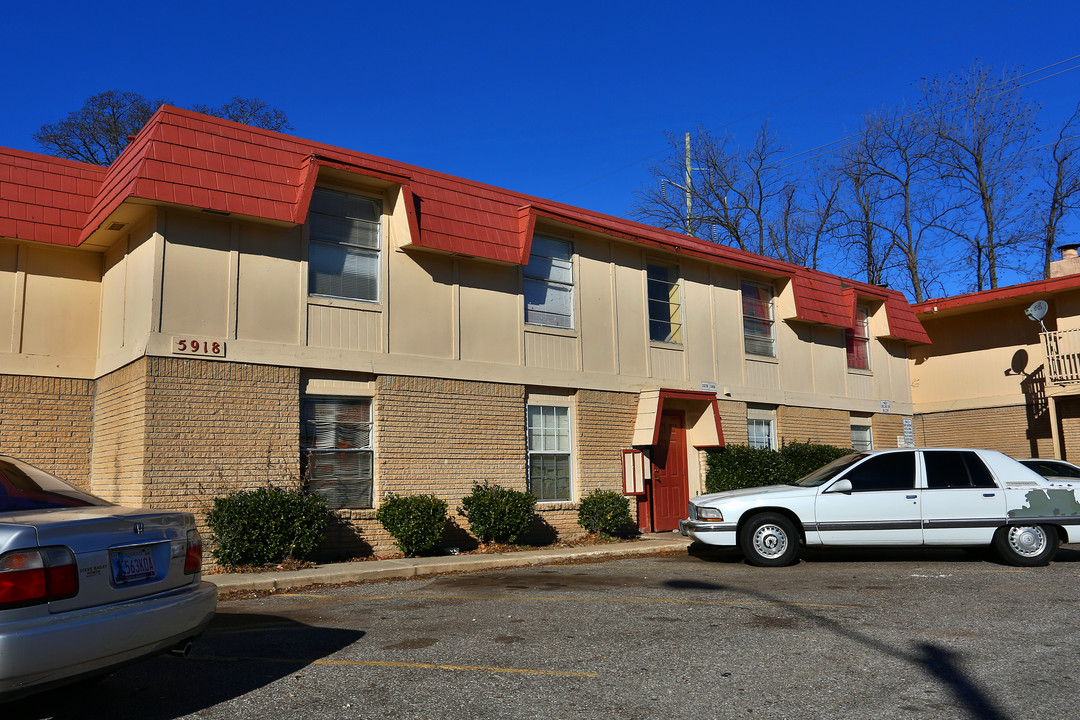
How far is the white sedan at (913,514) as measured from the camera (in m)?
11.1

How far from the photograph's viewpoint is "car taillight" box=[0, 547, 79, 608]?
416 cm

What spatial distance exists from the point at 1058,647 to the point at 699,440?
10901mm

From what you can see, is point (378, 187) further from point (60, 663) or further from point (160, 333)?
point (60, 663)

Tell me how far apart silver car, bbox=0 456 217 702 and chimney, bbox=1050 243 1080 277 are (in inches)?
898

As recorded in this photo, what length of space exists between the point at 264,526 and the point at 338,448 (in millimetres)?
1965

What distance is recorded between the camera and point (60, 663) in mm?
4191

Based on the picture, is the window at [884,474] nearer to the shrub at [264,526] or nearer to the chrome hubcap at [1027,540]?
the chrome hubcap at [1027,540]

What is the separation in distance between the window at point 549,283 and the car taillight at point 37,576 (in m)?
11.0

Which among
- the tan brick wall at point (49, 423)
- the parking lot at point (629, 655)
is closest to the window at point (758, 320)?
the parking lot at point (629, 655)

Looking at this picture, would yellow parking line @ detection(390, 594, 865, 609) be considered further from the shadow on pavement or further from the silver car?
the silver car

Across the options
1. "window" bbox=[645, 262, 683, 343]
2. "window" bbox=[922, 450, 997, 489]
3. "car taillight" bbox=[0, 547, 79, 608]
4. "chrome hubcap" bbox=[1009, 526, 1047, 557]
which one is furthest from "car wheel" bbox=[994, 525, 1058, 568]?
"car taillight" bbox=[0, 547, 79, 608]

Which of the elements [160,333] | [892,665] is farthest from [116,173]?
[892,665]

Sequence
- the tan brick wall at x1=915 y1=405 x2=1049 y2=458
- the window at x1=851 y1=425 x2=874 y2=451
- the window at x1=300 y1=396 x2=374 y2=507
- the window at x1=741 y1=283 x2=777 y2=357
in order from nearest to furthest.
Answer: the window at x1=300 y1=396 x2=374 y2=507 < the window at x1=741 y1=283 x2=777 y2=357 < the tan brick wall at x1=915 y1=405 x2=1049 y2=458 < the window at x1=851 y1=425 x2=874 y2=451

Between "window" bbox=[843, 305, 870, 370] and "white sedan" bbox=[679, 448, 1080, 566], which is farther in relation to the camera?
"window" bbox=[843, 305, 870, 370]
